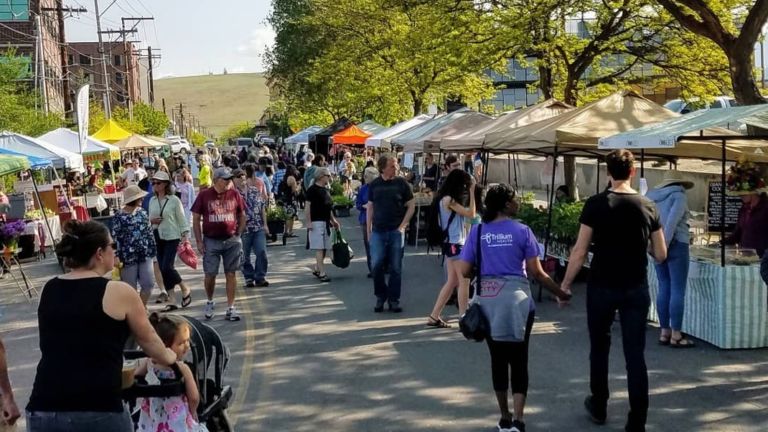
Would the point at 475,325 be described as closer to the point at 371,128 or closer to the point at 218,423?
the point at 218,423

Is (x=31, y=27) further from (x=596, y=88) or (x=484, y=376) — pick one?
(x=484, y=376)

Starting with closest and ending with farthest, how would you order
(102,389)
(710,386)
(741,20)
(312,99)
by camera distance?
(102,389) → (710,386) → (741,20) → (312,99)

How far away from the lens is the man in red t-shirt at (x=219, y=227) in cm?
1031

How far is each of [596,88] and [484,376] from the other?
54.7 ft

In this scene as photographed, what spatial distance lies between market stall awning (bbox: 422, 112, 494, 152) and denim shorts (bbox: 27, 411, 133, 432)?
1368 cm

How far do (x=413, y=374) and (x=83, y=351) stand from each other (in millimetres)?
4412

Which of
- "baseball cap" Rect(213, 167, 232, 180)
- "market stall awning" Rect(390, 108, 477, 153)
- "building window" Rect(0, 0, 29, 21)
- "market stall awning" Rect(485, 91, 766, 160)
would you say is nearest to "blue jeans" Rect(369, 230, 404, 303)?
"baseball cap" Rect(213, 167, 232, 180)

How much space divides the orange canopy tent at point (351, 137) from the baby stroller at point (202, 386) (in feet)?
75.3

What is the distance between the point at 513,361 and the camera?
5.91 m

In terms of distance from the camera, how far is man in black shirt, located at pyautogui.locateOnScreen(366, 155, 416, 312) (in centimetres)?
1065

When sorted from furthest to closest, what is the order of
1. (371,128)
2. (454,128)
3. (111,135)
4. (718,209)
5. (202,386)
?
(371,128) → (111,135) → (454,128) → (718,209) → (202,386)

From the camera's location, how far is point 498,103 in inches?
2459

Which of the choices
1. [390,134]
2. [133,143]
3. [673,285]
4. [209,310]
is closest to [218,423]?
[673,285]

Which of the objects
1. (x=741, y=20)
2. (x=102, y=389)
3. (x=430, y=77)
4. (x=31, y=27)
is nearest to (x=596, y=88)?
(x=741, y=20)
